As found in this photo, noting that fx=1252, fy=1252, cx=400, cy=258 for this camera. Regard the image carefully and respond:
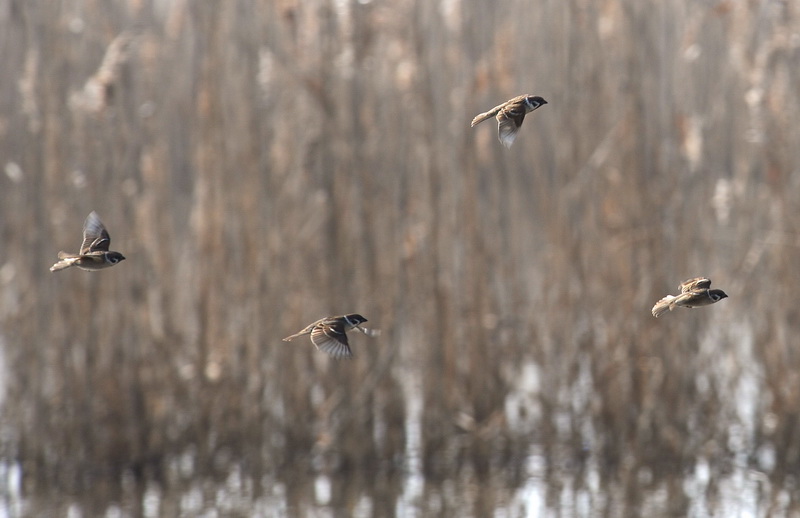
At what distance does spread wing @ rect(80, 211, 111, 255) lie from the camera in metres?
2.30

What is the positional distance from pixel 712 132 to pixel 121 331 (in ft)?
7.40

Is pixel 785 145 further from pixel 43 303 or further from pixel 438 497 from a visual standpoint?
pixel 43 303

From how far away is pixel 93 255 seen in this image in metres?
2.14

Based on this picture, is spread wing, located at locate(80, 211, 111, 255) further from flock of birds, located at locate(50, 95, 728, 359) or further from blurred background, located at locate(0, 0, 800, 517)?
blurred background, located at locate(0, 0, 800, 517)

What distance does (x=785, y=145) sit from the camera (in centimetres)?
439

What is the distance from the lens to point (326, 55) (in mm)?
4398

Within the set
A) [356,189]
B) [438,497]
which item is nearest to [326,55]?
[356,189]

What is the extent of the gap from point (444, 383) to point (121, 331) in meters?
1.18

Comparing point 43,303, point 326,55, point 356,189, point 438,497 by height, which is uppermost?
point 326,55

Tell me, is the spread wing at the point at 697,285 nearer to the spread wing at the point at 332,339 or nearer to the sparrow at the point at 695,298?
the sparrow at the point at 695,298

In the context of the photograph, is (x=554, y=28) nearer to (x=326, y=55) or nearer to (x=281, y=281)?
(x=326, y=55)

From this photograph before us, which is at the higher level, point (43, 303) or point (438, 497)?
point (43, 303)

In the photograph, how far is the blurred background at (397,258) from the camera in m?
4.38

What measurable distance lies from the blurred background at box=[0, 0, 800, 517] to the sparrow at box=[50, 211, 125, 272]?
2067 mm
